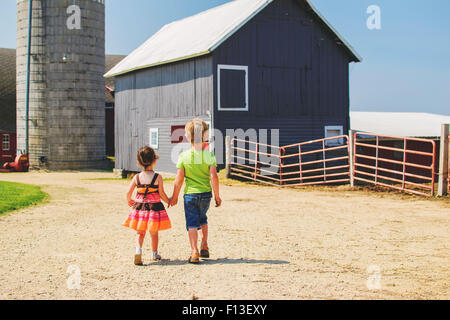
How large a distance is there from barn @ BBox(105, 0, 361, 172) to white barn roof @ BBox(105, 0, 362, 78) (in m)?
0.06

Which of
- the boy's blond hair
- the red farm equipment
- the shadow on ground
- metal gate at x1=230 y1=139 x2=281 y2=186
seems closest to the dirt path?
the shadow on ground

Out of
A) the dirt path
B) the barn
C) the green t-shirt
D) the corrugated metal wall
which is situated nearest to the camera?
the dirt path

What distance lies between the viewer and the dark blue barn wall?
20156 mm

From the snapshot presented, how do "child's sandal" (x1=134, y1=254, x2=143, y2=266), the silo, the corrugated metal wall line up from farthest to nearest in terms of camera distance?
the silo
the corrugated metal wall
"child's sandal" (x1=134, y1=254, x2=143, y2=266)

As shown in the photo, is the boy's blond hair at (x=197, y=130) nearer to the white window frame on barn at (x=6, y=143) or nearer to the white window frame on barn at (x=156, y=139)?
the white window frame on barn at (x=156, y=139)

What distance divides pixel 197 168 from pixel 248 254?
131 centimetres

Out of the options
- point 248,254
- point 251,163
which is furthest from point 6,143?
point 248,254

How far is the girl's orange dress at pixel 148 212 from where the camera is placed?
632 cm

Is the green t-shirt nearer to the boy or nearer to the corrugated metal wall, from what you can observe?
the boy

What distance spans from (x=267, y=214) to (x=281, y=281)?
5278mm

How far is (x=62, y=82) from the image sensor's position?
29.6 meters

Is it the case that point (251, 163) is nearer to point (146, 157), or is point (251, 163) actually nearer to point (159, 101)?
point (159, 101)

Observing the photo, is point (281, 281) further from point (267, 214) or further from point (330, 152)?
point (330, 152)
